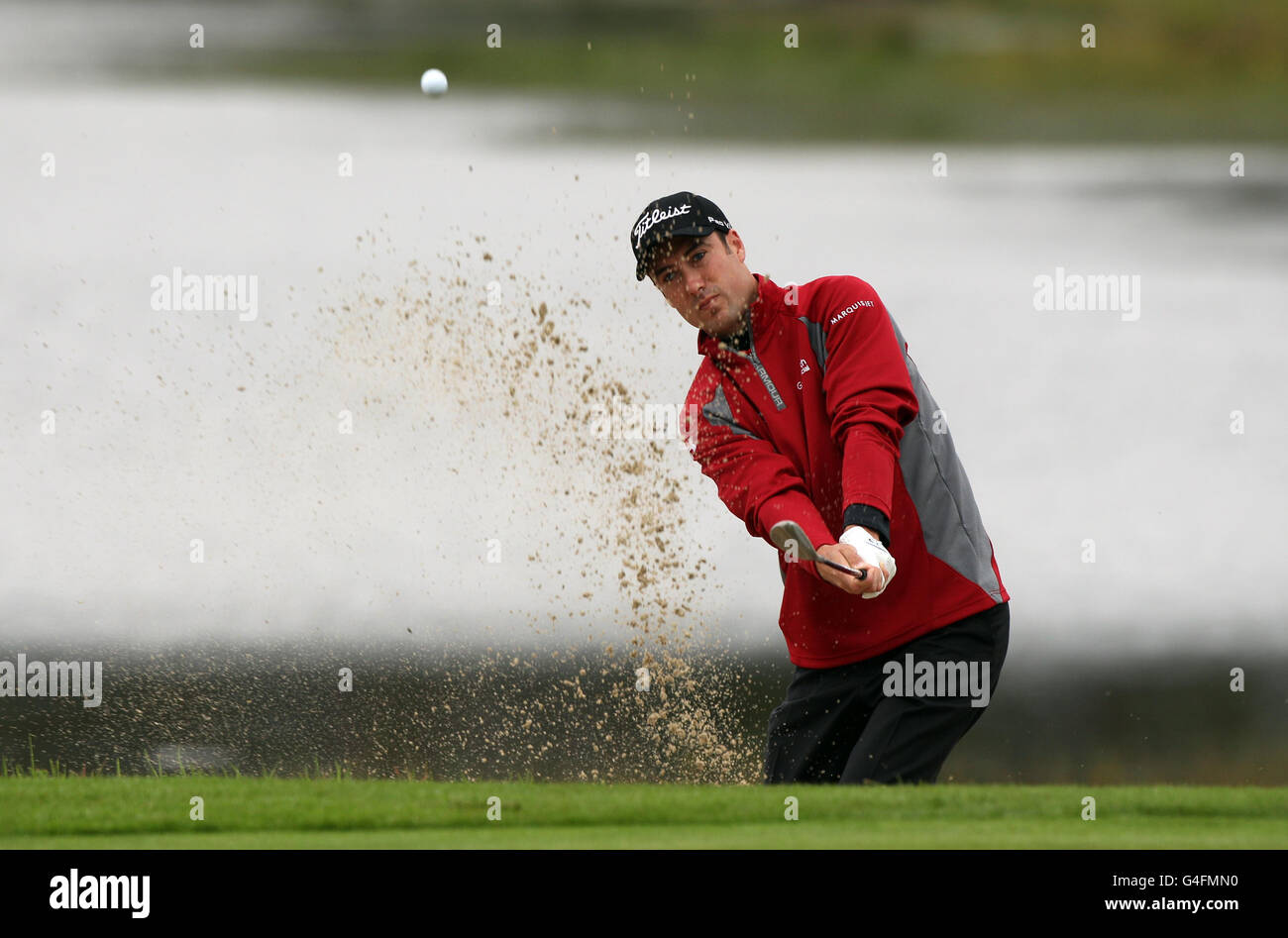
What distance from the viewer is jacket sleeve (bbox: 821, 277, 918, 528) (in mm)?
2617

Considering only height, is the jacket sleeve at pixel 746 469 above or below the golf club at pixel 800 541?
above

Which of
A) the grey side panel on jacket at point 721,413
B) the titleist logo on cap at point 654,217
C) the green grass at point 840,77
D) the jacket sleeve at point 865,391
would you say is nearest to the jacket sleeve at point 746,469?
the grey side panel on jacket at point 721,413

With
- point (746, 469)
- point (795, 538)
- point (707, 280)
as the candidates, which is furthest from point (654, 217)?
point (795, 538)

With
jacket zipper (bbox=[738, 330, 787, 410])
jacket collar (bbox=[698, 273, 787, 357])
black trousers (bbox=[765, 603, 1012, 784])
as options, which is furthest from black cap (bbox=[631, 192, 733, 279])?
black trousers (bbox=[765, 603, 1012, 784])

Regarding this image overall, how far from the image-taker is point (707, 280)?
2.89m

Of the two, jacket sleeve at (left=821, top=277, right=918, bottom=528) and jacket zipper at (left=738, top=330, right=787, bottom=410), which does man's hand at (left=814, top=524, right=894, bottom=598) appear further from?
jacket zipper at (left=738, top=330, right=787, bottom=410)

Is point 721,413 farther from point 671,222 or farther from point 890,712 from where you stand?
point 890,712

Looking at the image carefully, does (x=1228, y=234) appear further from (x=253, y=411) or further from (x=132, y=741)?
(x=132, y=741)

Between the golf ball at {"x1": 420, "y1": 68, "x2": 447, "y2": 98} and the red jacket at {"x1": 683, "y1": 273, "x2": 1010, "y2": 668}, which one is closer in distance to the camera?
the red jacket at {"x1": 683, "y1": 273, "x2": 1010, "y2": 668}

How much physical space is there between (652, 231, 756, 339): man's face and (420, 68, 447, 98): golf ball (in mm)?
2788

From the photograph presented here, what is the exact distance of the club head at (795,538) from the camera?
2.44 metres

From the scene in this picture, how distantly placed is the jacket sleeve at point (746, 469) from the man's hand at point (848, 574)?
0.10 m

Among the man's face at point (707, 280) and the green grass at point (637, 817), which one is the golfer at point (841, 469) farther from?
the green grass at point (637, 817)
